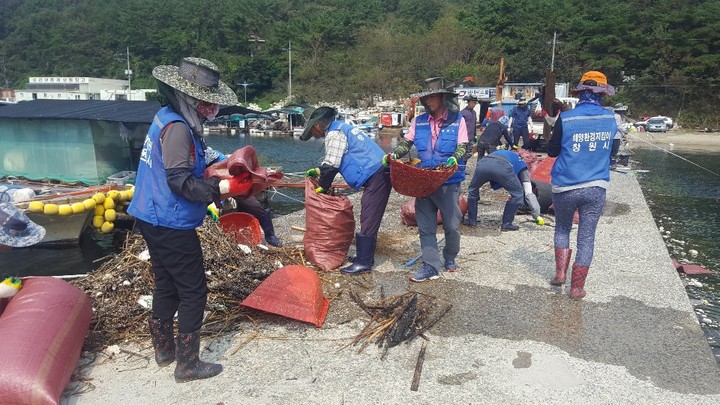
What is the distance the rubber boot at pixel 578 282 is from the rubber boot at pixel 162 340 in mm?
3220

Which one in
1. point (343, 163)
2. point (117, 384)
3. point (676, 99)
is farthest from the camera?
point (676, 99)

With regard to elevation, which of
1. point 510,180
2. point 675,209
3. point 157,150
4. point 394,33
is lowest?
point 675,209

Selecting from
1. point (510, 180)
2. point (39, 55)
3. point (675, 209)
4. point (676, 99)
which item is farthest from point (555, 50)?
point (39, 55)

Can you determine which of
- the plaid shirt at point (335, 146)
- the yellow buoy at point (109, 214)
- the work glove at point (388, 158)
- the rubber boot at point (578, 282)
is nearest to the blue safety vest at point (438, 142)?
the work glove at point (388, 158)

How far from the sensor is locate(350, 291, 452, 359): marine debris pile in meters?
3.45

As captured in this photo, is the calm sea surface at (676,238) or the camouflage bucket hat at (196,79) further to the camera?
the calm sea surface at (676,238)

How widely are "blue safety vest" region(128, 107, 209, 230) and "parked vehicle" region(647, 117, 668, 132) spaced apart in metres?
40.4

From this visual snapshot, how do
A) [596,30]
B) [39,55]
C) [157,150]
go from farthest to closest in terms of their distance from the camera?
[39,55] < [596,30] < [157,150]

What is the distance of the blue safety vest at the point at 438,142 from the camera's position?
14.4ft

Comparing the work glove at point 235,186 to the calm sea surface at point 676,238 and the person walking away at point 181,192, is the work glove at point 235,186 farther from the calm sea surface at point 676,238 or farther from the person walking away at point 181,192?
the calm sea surface at point 676,238

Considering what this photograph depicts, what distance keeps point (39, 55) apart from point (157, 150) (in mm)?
112017

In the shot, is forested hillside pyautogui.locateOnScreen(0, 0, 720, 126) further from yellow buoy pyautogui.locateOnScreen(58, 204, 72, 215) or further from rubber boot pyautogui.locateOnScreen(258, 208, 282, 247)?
yellow buoy pyautogui.locateOnScreen(58, 204, 72, 215)

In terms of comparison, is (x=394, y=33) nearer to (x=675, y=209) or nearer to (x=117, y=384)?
(x=675, y=209)

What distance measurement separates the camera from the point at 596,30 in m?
47.6
